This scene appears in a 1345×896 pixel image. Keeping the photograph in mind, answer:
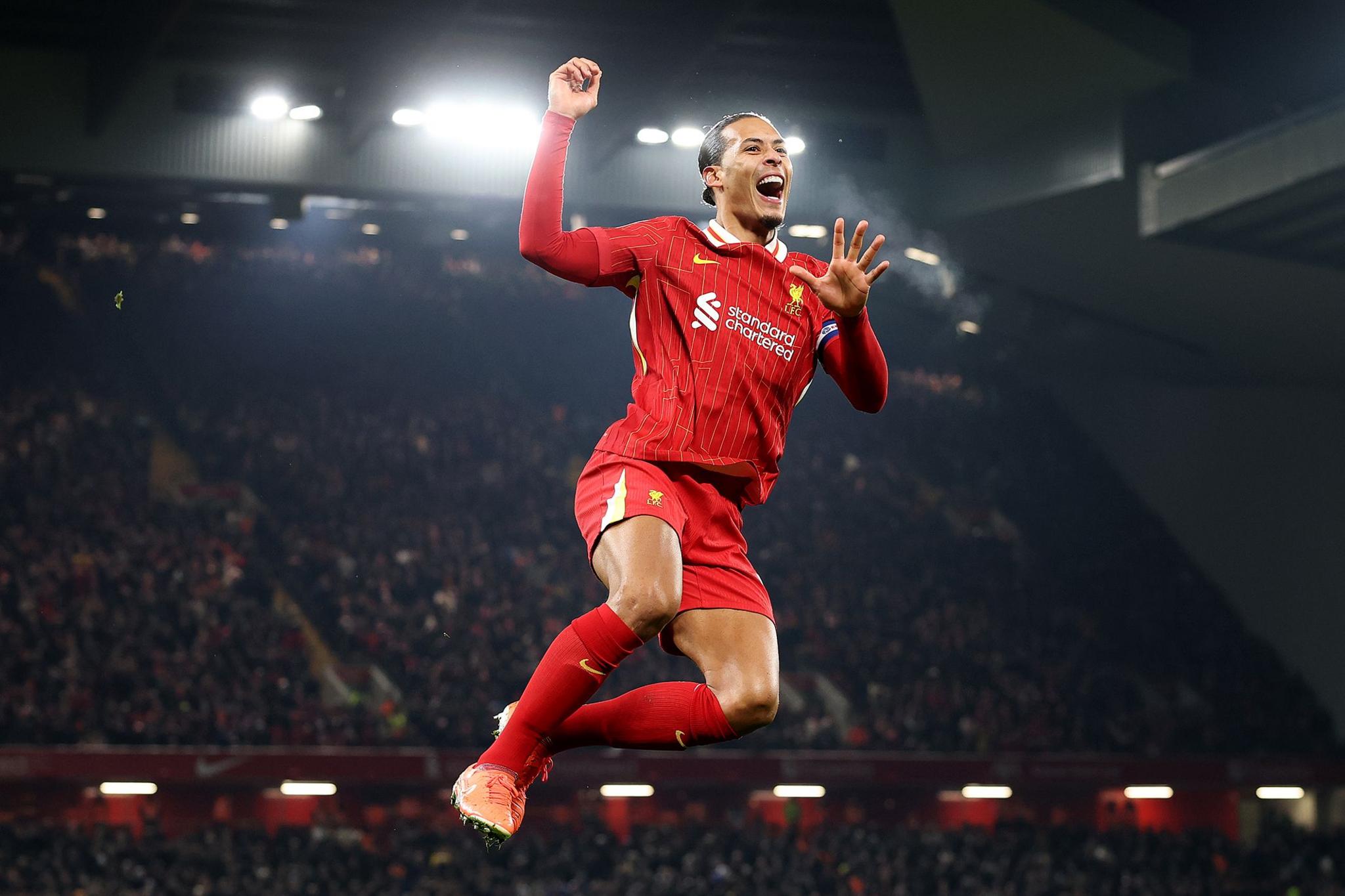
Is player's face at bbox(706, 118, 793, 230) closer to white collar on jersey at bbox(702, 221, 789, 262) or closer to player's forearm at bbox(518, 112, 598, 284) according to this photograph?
white collar on jersey at bbox(702, 221, 789, 262)

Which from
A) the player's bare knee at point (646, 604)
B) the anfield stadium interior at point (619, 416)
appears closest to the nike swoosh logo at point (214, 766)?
the anfield stadium interior at point (619, 416)

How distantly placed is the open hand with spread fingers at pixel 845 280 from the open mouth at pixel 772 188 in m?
0.42

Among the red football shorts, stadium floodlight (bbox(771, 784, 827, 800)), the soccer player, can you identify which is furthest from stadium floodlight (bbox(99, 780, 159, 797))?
the red football shorts

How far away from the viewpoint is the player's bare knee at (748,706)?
4.98 metres

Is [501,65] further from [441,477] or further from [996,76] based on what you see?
[441,477]

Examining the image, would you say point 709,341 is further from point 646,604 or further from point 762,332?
point 646,604

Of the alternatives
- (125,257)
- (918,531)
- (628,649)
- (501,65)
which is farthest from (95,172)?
(628,649)

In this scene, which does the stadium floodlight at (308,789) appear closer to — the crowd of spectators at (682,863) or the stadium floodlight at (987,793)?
the crowd of spectators at (682,863)

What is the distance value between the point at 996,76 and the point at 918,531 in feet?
39.2

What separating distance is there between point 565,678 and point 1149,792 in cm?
2313

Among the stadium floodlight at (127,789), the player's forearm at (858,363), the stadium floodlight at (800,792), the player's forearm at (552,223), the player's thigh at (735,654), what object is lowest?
the player's thigh at (735,654)

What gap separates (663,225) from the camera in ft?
17.8

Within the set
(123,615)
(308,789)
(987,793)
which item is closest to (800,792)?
(987,793)

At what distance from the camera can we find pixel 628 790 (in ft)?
75.1
